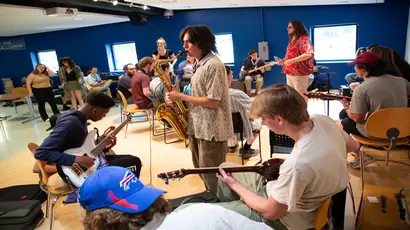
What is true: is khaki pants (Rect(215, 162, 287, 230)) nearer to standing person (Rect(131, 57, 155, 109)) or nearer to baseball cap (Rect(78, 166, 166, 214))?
baseball cap (Rect(78, 166, 166, 214))

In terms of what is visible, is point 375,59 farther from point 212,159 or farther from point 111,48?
point 111,48

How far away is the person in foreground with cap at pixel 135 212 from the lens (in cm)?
85

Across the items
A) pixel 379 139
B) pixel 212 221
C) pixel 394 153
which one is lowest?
pixel 394 153

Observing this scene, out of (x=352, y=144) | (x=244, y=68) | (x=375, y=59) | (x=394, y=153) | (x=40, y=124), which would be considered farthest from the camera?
(x=244, y=68)

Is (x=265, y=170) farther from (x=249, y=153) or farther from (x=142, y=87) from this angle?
(x=142, y=87)

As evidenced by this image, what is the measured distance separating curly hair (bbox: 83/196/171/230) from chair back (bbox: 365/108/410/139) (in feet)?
6.88

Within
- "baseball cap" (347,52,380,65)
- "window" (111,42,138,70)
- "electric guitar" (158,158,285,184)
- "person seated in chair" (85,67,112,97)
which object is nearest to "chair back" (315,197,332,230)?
"electric guitar" (158,158,285,184)

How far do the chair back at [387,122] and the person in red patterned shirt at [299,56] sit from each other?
130cm

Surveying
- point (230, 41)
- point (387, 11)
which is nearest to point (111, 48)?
point (230, 41)

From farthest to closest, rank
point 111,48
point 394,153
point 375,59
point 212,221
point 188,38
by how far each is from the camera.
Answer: point 111,48
point 394,153
point 375,59
point 188,38
point 212,221

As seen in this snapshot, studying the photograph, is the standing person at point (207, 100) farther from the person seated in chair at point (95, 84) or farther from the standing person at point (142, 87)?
the person seated in chair at point (95, 84)

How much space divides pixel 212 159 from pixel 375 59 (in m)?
1.59

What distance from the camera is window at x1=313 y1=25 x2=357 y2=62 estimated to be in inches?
293

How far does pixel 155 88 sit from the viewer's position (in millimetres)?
4270
